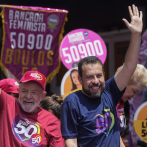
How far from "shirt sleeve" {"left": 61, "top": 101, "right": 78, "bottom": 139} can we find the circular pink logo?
2002 millimetres

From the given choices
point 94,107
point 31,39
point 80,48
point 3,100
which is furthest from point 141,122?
point 31,39

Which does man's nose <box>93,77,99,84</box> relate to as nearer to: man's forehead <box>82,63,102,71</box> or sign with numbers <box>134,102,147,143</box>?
man's forehead <box>82,63,102,71</box>

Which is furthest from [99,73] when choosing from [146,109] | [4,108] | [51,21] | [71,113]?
[51,21]

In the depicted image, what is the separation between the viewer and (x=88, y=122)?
6.11 feet

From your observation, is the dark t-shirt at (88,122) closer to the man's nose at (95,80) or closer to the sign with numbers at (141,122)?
the man's nose at (95,80)

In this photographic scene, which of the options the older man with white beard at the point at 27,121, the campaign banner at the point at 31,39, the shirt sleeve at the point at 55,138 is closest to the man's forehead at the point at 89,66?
the older man with white beard at the point at 27,121

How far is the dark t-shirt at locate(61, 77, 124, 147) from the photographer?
1.86 metres

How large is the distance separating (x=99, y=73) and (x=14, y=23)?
113 inches

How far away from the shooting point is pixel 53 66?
15.3ft

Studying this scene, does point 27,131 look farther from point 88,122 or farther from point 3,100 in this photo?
point 88,122

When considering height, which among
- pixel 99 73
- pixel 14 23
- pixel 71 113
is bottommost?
pixel 71 113

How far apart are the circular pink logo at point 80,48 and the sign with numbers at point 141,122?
0.86m

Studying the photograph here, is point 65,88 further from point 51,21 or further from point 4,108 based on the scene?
point 4,108

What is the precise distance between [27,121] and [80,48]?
1919mm
